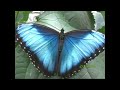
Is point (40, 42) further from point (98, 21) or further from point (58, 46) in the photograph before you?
point (98, 21)

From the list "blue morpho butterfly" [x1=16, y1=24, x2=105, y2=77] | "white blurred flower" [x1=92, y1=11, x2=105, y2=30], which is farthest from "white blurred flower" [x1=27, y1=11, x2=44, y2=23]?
"white blurred flower" [x1=92, y1=11, x2=105, y2=30]

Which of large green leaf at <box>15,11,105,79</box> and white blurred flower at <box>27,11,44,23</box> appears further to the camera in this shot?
white blurred flower at <box>27,11,44,23</box>

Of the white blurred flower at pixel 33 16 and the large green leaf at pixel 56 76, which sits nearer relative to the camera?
the large green leaf at pixel 56 76

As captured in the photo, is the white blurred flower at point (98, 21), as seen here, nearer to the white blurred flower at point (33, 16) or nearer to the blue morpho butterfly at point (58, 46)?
the blue morpho butterfly at point (58, 46)

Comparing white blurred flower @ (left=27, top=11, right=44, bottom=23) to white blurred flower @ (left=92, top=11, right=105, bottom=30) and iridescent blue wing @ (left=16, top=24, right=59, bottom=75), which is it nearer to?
iridescent blue wing @ (left=16, top=24, right=59, bottom=75)

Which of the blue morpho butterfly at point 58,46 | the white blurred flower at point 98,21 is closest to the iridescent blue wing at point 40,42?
the blue morpho butterfly at point 58,46

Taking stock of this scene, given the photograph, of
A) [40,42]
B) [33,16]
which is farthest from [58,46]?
[33,16]

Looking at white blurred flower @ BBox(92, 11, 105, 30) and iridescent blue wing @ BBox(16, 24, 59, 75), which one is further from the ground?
white blurred flower @ BBox(92, 11, 105, 30)
